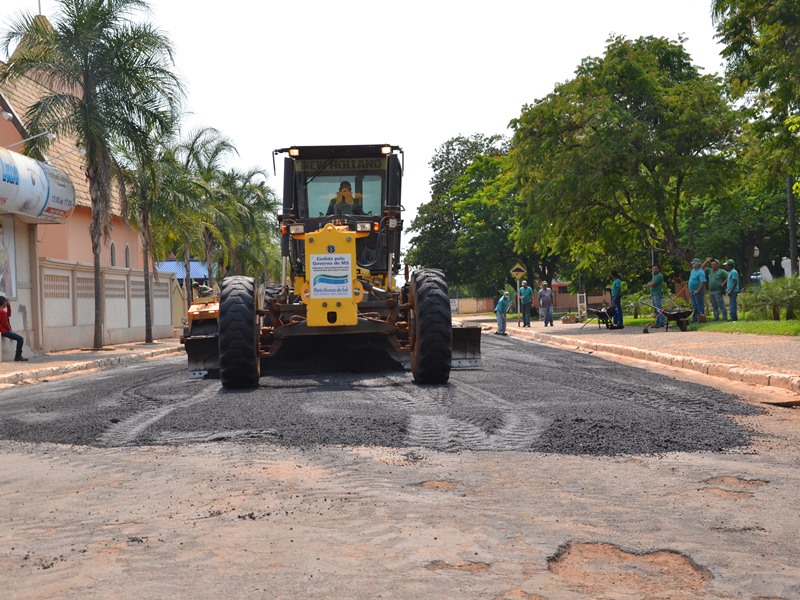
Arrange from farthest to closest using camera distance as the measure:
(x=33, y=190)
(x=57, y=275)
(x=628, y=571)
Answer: (x=57, y=275) < (x=33, y=190) < (x=628, y=571)

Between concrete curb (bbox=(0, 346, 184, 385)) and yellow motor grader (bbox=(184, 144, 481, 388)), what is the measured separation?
5143 millimetres

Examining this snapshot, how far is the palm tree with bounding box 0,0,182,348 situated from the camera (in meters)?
Result: 24.6

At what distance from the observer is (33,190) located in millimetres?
22969

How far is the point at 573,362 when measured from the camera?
16.5 metres

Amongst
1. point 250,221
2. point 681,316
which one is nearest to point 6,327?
→ point 681,316

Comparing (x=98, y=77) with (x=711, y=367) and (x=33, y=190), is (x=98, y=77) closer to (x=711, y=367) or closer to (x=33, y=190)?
(x=33, y=190)

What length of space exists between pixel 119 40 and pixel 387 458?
22047mm

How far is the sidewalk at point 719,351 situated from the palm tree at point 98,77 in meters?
13.1

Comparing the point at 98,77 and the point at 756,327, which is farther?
the point at 98,77

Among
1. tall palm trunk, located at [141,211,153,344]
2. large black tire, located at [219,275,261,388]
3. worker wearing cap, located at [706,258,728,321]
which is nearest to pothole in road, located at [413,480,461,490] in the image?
large black tire, located at [219,275,261,388]

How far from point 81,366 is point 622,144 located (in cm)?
1786

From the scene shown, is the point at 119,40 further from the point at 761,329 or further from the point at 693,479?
the point at 693,479

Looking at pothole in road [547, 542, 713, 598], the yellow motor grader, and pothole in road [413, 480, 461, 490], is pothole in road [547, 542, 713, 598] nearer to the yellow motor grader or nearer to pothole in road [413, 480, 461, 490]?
pothole in road [413, 480, 461, 490]

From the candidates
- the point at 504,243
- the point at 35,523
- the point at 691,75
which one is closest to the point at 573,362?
the point at 35,523
